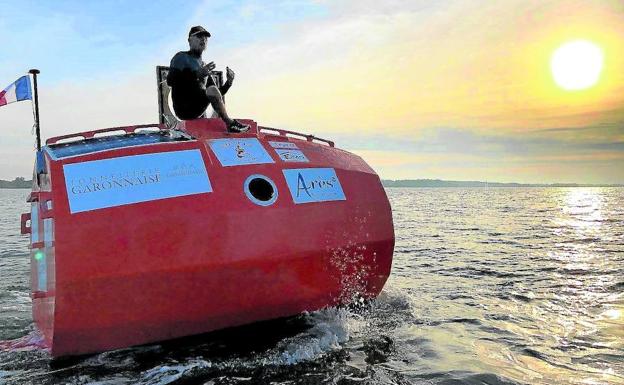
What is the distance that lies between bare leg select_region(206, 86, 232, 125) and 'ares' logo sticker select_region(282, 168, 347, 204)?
3.21 feet

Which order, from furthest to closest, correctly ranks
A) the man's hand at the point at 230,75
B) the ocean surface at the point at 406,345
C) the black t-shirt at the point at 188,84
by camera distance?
the man's hand at the point at 230,75 < the black t-shirt at the point at 188,84 < the ocean surface at the point at 406,345

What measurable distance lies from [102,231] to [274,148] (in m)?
2.02

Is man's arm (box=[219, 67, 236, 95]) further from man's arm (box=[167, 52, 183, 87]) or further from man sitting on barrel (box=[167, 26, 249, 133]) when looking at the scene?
man's arm (box=[167, 52, 183, 87])

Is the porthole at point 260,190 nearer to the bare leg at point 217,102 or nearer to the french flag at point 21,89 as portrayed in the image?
the bare leg at point 217,102

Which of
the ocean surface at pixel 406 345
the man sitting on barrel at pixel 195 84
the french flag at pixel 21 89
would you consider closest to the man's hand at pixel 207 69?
the man sitting on barrel at pixel 195 84

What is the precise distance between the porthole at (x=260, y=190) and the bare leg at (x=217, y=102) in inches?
36.7

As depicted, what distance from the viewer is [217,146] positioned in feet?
18.0

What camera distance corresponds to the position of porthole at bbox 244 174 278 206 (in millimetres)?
5180

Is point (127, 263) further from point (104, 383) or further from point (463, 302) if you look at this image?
point (463, 302)

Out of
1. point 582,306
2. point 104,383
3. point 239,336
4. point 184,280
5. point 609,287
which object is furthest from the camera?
point 609,287

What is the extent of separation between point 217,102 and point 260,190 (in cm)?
123

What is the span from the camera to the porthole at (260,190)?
5.18 m

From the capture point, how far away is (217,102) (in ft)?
19.5

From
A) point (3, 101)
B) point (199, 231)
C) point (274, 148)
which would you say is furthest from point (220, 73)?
point (199, 231)
